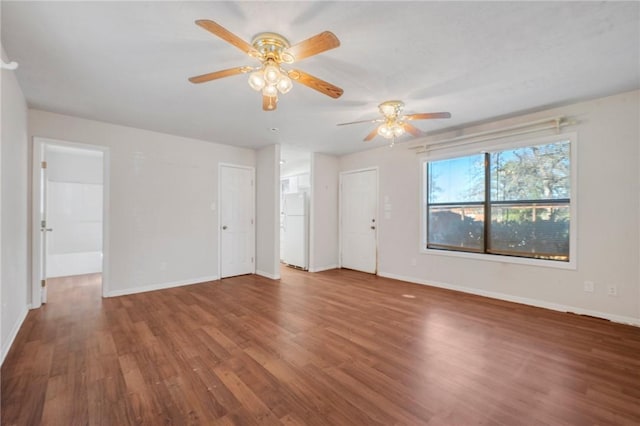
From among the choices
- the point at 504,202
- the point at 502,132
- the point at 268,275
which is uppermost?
the point at 502,132

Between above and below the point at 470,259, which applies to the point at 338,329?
below

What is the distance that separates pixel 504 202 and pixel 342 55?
3.18 metres

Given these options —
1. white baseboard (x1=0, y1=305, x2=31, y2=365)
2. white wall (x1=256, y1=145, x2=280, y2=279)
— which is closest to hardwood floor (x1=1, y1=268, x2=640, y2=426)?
white baseboard (x1=0, y1=305, x2=31, y2=365)

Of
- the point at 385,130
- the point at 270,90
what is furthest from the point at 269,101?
the point at 385,130

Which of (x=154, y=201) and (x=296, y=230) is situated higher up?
(x=154, y=201)

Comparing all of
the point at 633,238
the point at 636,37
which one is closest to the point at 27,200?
the point at 636,37

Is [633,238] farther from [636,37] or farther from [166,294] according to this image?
[166,294]

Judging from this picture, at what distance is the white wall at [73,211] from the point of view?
548 cm

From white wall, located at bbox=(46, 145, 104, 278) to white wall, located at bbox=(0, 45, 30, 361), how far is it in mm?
2575

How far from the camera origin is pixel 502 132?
148 inches

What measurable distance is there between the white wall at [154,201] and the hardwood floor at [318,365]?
0.75 m

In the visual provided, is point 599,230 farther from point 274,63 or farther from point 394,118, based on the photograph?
point 274,63

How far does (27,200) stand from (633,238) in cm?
698

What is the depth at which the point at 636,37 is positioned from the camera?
2.01m
